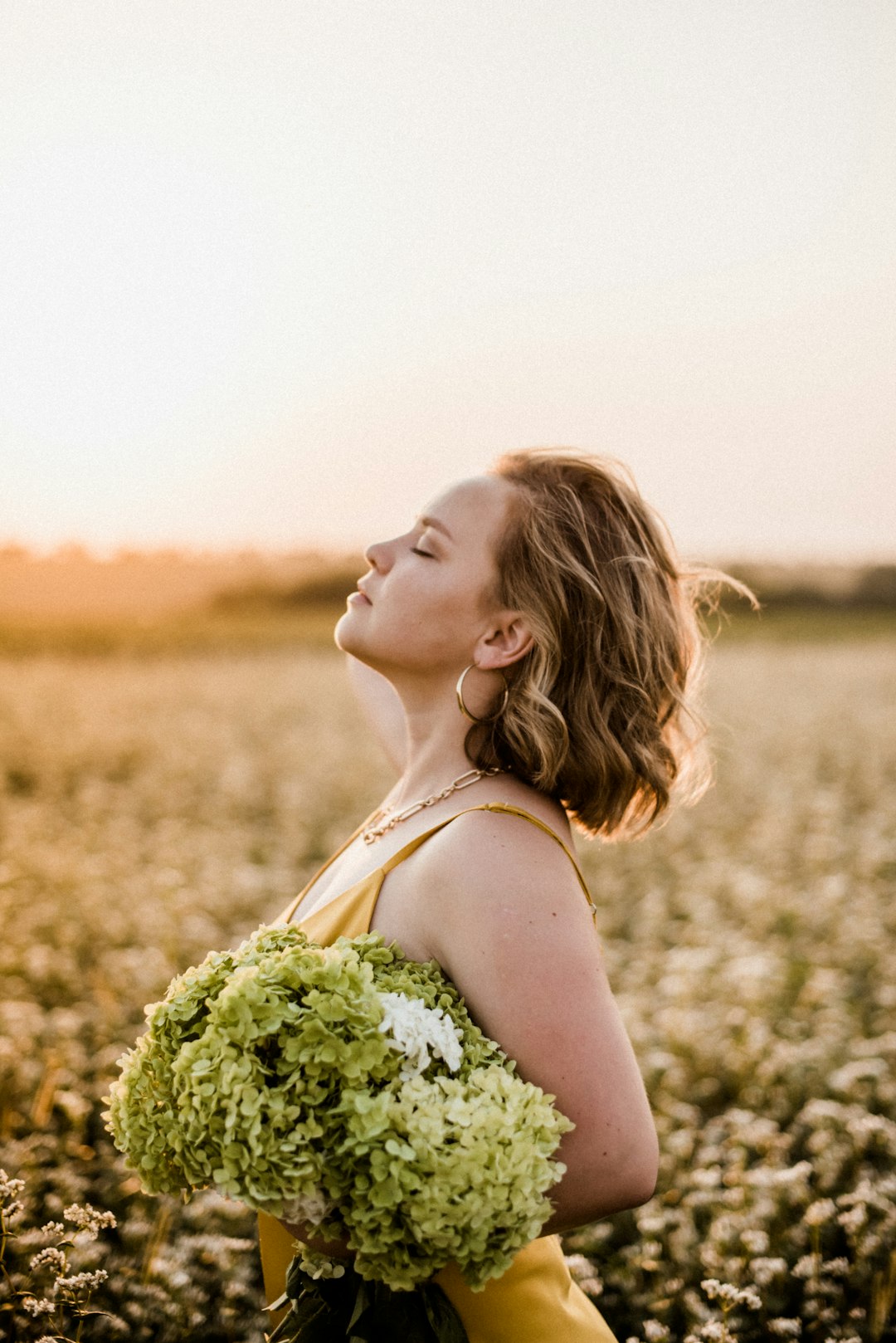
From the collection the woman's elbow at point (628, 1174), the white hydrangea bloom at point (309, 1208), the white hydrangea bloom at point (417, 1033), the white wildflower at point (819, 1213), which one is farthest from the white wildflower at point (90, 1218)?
the white wildflower at point (819, 1213)

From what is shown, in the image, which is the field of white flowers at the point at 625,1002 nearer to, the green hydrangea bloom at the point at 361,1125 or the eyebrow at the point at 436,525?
the green hydrangea bloom at the point at 361,1125

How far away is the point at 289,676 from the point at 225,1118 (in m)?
18.8

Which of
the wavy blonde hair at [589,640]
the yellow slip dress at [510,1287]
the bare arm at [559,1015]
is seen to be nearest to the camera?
the bare arm at [559,1015]

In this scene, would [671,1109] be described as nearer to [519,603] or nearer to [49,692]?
[519,603]

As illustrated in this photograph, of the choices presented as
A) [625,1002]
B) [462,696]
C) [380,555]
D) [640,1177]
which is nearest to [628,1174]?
[640,1177]

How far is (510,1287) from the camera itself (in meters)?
2.07

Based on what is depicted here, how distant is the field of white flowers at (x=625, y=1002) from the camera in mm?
3082

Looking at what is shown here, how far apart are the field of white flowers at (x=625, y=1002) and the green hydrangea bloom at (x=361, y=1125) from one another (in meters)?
0.69

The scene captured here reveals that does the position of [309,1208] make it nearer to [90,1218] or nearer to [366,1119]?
[366,1119]

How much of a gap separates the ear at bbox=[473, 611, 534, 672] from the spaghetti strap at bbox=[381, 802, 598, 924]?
32cm

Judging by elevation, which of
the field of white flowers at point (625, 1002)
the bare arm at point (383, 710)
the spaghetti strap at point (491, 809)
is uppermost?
the spaghetti strap at point (491, 809)

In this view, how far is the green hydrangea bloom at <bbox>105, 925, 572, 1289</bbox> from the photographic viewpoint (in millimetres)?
1660

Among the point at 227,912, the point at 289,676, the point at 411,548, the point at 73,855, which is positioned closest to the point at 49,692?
the point at 289,676

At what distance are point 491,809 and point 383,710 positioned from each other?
3.81 ft
